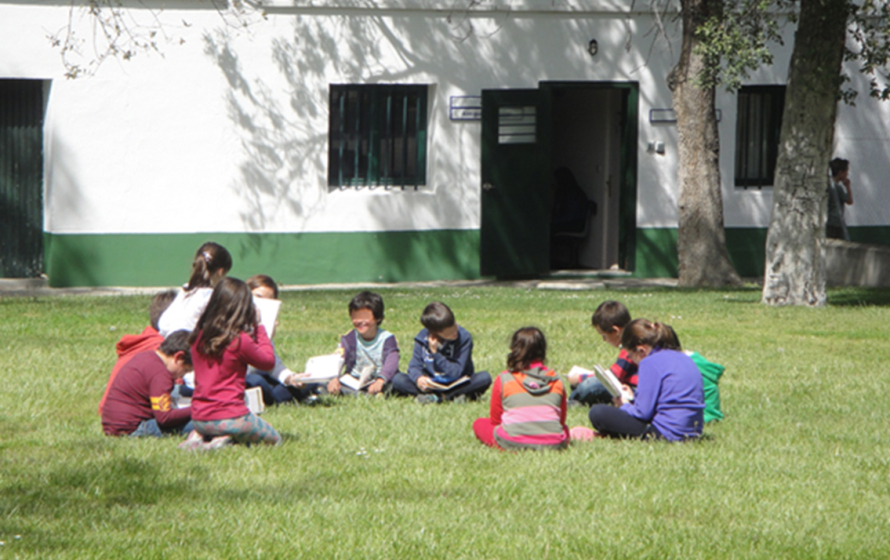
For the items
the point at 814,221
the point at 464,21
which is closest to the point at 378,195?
the point at 464,21

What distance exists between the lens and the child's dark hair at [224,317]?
6.04 metres

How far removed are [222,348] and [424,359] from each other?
6.56ft

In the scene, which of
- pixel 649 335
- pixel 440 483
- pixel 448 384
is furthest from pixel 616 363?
pixel 440 483

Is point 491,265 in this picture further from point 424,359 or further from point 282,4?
point 424,359

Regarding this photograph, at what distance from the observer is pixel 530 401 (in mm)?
6293

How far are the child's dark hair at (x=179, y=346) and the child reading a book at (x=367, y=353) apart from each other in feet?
5.14

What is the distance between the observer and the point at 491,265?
54.3 ft

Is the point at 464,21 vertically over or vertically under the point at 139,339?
over

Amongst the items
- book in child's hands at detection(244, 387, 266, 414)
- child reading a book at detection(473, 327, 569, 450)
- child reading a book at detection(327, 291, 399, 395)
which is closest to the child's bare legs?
book in child's hands at detection(244, 387, 266, 414)

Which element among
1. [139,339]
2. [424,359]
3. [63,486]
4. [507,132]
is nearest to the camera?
[63,486]

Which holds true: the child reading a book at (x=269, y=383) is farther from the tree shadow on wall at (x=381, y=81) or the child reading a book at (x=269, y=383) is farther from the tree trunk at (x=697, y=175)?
the tree trunk at (x=697, y=175)

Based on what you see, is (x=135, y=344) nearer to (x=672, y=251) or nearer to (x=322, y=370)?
(x=322, y=370)

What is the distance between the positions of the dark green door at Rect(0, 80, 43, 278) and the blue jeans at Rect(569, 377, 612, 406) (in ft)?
31.9

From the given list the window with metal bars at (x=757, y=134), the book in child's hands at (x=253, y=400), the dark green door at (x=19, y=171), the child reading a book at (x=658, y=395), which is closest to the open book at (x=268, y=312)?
the book in child's hands at (x=253, y=400)
